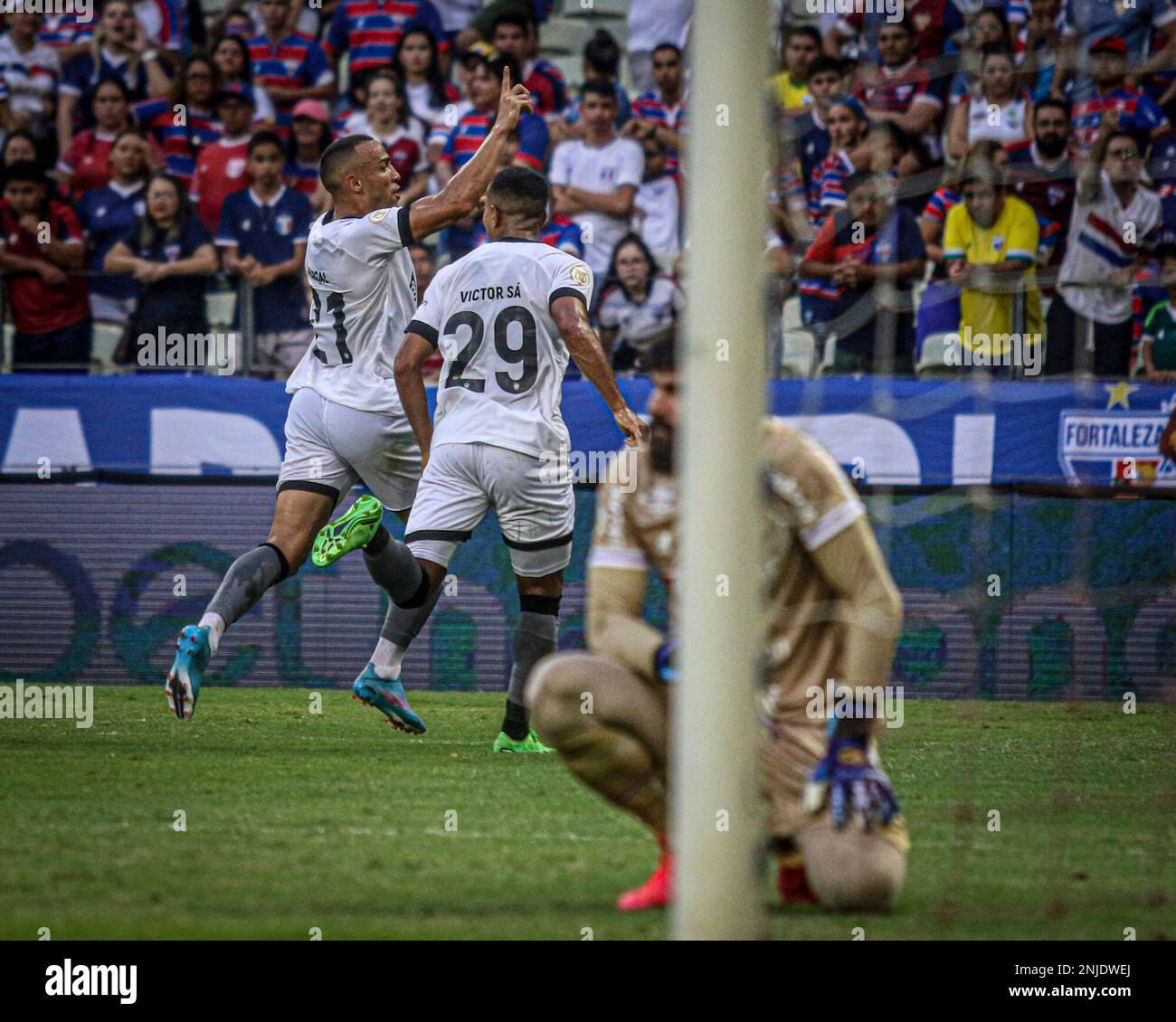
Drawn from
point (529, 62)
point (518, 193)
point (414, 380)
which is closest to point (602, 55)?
point (529, 62)

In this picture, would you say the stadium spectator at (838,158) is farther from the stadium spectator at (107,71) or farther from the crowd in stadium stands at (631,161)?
the stadium spectator at (107,71)

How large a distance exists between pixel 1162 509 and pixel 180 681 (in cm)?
581

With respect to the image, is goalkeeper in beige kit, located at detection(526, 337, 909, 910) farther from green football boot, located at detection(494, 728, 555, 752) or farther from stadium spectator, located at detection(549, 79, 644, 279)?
stadium spectator, located at detection(549, 79, 644, 279)

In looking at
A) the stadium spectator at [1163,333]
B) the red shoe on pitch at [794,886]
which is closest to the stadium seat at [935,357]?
the stadium spectator at [1163,333]

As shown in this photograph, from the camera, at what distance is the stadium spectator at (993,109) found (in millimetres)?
10992

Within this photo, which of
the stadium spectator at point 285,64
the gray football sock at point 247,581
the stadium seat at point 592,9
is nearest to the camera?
the gray football sock at point 247,581

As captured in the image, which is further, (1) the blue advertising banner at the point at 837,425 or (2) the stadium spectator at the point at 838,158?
(2) the stadium spectator at the point at 838,158

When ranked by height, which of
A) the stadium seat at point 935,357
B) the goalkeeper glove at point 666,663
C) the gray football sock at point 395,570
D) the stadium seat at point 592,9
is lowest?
the gray football sock at point 395,570

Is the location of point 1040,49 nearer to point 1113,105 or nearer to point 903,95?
point 903,95

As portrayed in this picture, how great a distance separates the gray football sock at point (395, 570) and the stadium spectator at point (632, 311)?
328 centimetres

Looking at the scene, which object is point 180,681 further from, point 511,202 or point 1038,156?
point 1038,156

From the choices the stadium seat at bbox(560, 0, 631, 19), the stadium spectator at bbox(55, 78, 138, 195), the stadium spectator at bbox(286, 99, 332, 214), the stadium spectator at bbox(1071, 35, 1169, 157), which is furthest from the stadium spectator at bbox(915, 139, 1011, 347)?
the stadium spectator at bbox(55, 78, 138, 195)

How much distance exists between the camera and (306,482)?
7.98 m

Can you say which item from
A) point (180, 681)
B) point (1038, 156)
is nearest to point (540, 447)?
point (180, 681)
